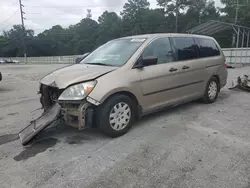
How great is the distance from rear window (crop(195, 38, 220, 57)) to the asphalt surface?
155cm

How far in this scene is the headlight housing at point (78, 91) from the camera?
325 centimetres

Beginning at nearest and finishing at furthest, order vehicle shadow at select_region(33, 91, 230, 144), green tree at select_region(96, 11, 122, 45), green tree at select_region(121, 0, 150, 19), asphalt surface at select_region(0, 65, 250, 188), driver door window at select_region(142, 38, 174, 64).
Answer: asphalt surface at select_region(0, 65, 250, 188), vehicle shadow at select_region(33, 91, 230, 144), driver door window at select_region(142, 38, 174, 64), green tree at select_region(96, 11, 122, 45), green tree at select_region(121, 0, 150, 19)

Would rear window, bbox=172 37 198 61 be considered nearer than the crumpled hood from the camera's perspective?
No

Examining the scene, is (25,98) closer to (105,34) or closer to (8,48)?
(105,34)

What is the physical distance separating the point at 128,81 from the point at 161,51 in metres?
1.09

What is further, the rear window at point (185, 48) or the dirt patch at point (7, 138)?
the rear window at point (185, 48)

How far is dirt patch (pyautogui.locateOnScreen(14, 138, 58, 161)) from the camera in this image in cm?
307

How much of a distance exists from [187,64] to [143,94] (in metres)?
1.42

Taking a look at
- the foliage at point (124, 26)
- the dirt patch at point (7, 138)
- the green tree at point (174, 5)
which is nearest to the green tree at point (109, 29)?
the foliage at point (124, 26)

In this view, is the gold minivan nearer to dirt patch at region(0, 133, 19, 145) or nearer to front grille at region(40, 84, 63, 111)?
front grille at region(40, 84, 63, 111)

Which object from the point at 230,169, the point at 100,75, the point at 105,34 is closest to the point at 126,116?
the point at 100,75

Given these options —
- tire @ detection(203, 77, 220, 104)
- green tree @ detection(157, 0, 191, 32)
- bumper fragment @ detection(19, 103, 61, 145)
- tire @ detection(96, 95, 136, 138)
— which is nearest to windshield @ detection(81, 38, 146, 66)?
tire @ detection(96, 95, 136, 138)

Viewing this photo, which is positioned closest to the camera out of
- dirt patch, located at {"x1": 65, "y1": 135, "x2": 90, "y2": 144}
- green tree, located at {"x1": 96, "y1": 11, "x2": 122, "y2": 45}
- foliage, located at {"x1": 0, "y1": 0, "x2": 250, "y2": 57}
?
dirt patch, located at {"x1": 65, "y1": 135, "x2": 90, "y2": 144}

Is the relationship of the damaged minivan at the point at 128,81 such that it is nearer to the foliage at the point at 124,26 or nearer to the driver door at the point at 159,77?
the driver door at the point at 159,77
